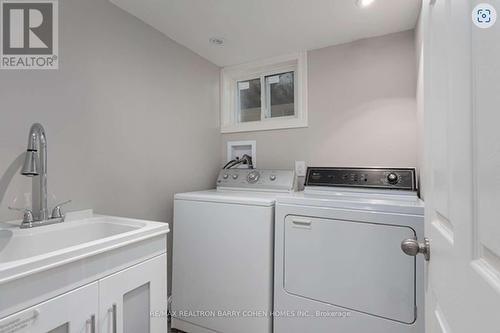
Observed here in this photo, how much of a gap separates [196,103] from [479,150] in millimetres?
2119

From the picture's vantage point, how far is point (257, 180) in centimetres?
212

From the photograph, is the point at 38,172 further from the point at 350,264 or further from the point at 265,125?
the point at 265,125

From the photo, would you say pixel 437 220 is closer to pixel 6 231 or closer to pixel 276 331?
pixel 276 331

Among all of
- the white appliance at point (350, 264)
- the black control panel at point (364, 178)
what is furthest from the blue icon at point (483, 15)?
the black control panel at point (364, 178)

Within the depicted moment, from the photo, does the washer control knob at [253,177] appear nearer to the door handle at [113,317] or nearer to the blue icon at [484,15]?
the door handle at [113,317]

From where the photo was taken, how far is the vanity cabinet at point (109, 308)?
0.74 meters

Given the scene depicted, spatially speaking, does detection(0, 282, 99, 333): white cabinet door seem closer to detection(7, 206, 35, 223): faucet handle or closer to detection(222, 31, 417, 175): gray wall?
detection(7, 206, 35, 223): faucet handle

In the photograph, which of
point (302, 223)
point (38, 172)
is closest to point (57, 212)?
point (38, 172)

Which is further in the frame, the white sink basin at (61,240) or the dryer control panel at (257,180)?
the dryer control panel at (257,180)

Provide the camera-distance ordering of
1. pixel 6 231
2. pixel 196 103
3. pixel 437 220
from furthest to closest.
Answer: pixel 196 103
pixel 6 231
pixel 437 220

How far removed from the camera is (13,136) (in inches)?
45.9

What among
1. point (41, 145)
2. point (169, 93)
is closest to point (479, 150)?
point (41, 145)

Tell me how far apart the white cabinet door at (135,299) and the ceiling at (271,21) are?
1.56 m

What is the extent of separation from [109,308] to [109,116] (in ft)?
3.71
